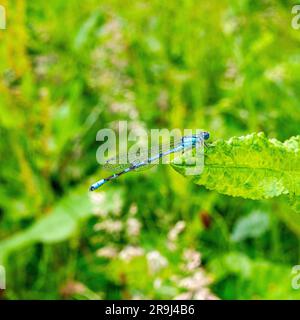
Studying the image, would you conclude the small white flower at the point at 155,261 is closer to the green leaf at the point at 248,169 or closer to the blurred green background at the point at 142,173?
the blurred green background at the point at 142,173

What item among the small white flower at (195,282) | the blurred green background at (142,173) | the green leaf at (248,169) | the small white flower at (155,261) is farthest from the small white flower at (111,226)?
the green leaf at (248,169)

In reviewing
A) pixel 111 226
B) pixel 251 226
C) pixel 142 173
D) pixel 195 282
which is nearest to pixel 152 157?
pixel 195 282

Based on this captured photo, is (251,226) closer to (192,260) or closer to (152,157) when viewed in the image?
(192,260)

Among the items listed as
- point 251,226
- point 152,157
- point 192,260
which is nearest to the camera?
point 152,157

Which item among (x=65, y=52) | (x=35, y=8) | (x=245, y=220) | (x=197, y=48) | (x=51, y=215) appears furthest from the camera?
(x=65, y=52)

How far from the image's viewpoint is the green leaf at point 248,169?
0.64 meters

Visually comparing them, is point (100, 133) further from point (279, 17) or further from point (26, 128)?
point (279, 17)

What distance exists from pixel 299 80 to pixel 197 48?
540 millimetres

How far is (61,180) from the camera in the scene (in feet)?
7.80

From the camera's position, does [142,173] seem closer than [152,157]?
No

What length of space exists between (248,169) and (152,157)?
49 centimetres

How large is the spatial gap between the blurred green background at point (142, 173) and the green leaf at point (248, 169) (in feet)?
2.70

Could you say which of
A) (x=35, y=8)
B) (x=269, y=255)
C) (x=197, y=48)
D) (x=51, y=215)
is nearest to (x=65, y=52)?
(x=35, y=8)

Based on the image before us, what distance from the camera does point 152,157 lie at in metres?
1.13
